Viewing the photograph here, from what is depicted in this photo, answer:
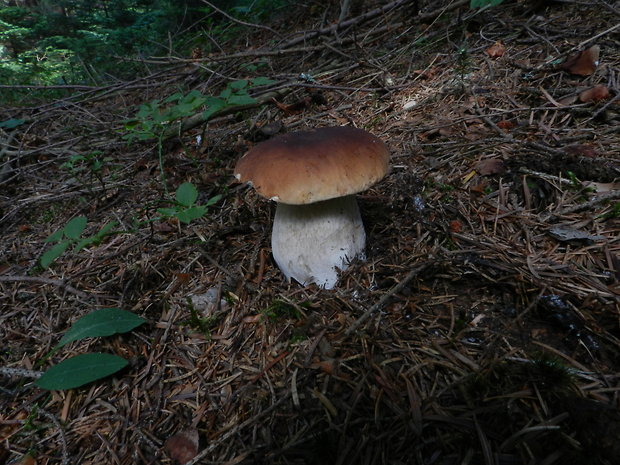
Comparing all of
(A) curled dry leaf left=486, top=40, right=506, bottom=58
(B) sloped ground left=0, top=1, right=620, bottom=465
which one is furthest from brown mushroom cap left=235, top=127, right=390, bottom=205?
(A) curled dry leaf left=486, top=40, right=506, bottom=58

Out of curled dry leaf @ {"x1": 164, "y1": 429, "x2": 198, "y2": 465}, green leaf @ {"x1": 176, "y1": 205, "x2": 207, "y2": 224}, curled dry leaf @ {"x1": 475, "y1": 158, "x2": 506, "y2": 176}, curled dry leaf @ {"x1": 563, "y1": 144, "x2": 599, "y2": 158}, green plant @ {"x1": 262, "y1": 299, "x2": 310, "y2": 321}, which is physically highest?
green leaf @ {"x1": 176, "y1": 205, "x2": 207, "y2": 224}

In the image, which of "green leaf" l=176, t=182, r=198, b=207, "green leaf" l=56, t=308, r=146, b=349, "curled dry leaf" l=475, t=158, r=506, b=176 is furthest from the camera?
"curled dry leaf" l=475, t=158, r=506, b=176

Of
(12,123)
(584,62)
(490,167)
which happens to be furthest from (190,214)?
(12,123)

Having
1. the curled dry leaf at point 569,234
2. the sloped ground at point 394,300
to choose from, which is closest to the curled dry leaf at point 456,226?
the sloped ground at point 394,300

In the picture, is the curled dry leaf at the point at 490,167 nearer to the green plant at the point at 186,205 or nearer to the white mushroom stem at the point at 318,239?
the white mushroom stem at the point at 318,239

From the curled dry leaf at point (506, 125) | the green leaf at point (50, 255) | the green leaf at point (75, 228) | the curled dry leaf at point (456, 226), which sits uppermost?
the green leaf at point (75, 228)

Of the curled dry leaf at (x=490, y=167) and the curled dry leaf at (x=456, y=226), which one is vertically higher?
the curled dry leaf at (x=490, y=167)

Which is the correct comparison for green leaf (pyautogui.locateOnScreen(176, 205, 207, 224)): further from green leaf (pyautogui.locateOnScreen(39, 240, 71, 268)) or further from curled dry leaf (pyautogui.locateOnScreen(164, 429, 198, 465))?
curled dry leaf (pyautogui.locateOnScreen(164, 429, 198, 465))
